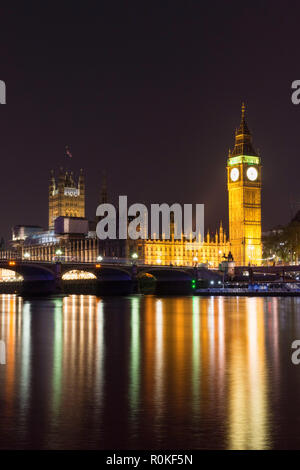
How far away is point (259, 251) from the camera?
144 meters

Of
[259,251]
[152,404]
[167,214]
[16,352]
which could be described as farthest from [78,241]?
[152,404]

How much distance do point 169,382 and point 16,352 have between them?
34.4 ft

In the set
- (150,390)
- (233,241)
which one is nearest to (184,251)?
(233,241)

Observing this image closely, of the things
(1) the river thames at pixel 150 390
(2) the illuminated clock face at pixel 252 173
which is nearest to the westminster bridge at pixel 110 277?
(2) the illuminated clock face at pixel 252 173

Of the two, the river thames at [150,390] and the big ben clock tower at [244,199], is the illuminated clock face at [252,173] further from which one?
the river thames at [150,390]

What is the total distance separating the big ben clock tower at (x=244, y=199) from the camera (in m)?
144

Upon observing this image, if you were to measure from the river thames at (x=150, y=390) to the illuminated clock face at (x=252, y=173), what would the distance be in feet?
359

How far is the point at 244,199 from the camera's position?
14562 cm

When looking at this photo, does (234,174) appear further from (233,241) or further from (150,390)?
(150,390)

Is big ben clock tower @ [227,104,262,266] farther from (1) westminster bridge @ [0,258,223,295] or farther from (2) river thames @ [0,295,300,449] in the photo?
(2) river thames @ [0,295,300,449]

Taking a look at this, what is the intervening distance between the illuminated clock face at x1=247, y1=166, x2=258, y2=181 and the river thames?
10946 centimetres

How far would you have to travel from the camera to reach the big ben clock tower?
14450 cm

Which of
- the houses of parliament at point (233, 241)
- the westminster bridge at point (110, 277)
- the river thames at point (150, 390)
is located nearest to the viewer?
the river thames at point (150, 390)
